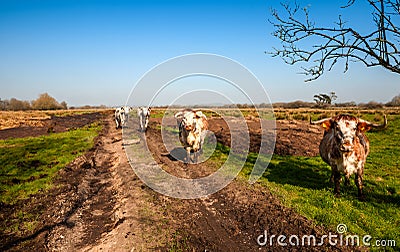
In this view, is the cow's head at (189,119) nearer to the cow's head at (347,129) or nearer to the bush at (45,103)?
the cow's head at (347,129)

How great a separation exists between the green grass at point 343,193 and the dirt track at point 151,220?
592mm

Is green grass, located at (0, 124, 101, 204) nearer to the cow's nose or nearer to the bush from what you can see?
the cow's nose

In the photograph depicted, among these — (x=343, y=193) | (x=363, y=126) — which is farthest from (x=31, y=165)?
(x=363, y=126)

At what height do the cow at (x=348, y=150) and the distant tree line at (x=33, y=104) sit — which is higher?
the distant tree line at (x=33, y=104)

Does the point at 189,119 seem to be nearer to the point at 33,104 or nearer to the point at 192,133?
the point at 192,133

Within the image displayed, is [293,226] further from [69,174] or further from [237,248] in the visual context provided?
[69,174]

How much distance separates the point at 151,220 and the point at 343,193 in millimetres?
5844

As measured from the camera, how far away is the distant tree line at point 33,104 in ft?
398

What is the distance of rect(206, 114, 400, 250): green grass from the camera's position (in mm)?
5906

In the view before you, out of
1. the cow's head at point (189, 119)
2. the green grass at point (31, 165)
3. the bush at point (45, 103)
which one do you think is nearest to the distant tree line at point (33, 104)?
the bush at point (45, 103)

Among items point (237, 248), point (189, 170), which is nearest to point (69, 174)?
point (189, 170)

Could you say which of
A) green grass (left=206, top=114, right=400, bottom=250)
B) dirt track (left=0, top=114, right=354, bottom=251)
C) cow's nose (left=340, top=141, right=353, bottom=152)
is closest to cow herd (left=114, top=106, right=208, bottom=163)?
green grass (left=206, top=114, right=400, bottom=250)

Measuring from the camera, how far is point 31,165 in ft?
43.1

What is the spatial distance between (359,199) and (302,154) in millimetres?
6367
